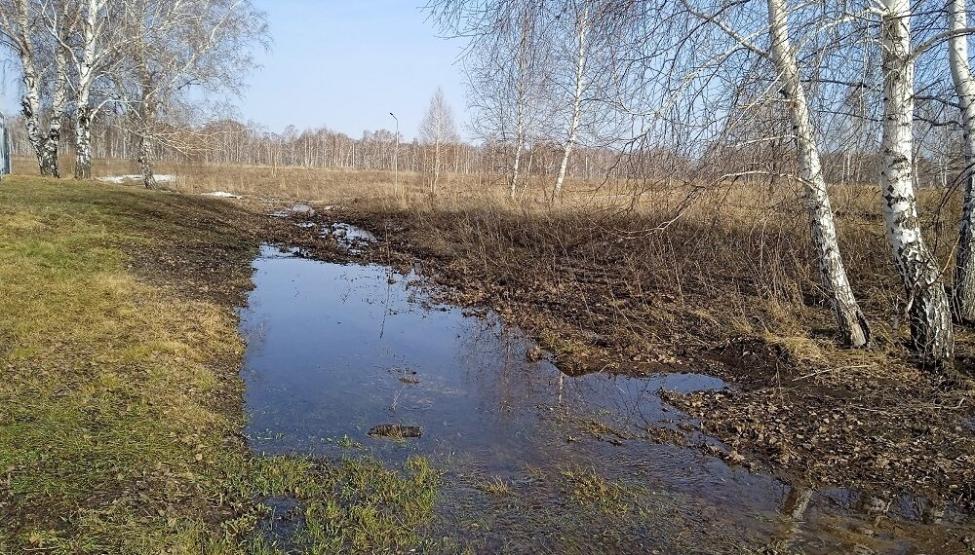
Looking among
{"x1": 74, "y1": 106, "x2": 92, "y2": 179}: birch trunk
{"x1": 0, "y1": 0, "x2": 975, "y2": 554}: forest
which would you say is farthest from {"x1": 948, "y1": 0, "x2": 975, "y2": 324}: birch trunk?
{"x1": 74, "y1": 106, "x2": 92, "y2": 179}: birch trunk

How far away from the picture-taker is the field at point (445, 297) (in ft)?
10.9

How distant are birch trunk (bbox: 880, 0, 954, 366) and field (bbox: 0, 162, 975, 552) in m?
0.27

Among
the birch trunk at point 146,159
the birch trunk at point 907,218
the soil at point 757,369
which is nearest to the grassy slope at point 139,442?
the soil at point 757,369

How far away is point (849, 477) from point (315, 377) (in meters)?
4.49

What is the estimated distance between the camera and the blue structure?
54.3 ft

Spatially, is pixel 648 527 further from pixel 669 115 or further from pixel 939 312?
pixel 939 312

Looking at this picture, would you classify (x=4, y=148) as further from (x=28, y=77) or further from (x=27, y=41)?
(x=27, y=41)

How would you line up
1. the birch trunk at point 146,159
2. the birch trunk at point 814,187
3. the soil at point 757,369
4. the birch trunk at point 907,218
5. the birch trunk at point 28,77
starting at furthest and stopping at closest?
the birch trunk at point 146,159 < the birch trunk at point 28,77 < the birch trunk at point 907,218 < the birch trunk at point 814,187 < the soil at point 757,369

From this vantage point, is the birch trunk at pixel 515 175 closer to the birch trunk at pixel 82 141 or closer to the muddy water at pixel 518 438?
the muddy water at pixel 518 438

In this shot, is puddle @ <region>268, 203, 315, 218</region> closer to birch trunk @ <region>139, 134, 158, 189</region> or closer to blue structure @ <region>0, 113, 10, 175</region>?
birch trunk @ <region>139, 134, 158, 189</region>

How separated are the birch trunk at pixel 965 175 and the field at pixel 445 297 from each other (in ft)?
0.99

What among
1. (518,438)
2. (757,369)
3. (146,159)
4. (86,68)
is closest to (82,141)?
(146,159)

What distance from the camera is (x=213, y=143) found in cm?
2255

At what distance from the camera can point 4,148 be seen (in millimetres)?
16969
